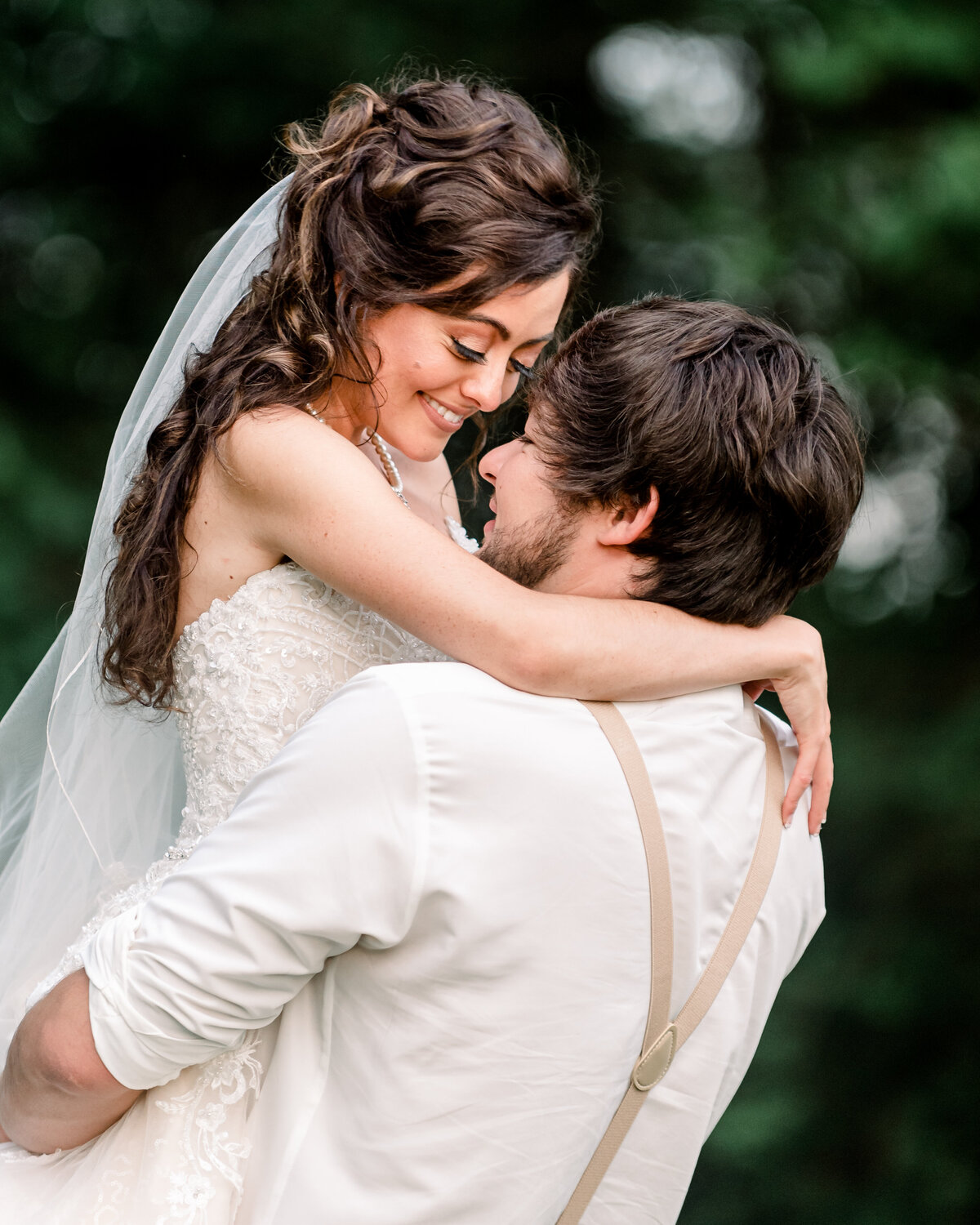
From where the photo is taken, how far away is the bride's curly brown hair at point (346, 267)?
2.21m

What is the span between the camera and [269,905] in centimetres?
139

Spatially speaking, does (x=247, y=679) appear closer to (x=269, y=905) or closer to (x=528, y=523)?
(x=528, y=523)

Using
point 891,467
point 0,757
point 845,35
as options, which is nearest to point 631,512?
point 0,757

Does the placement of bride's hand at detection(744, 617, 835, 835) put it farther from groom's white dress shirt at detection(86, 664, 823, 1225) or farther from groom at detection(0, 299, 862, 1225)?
groom's white dress shirt at detection(86, 664, 823, 1225)

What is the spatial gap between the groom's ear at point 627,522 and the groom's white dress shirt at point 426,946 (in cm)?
30

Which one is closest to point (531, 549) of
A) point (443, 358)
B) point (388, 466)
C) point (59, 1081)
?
point (443, 358)

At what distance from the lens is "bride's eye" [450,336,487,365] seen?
2.33 meters

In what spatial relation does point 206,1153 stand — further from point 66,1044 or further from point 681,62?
point 681,62

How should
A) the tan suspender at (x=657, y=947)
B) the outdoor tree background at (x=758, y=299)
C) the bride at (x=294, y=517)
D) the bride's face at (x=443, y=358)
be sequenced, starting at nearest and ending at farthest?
the tan suspender at (x=657, y=947), the bride at (x=294, y=517), the bride's face at (x=443, y=358), the outdoor tree background at (x=758, y=299)

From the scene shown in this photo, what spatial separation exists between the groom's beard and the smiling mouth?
54 centimetres

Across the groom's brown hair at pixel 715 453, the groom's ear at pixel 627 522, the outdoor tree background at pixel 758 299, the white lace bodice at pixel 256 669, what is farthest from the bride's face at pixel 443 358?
the outdoor tree background at pixel 758 299

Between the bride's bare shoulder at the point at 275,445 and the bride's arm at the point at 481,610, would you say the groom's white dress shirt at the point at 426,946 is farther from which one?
the bride's bare shoulder at the point at 275,445

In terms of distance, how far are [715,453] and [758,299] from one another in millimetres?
3477

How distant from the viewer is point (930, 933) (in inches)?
213
